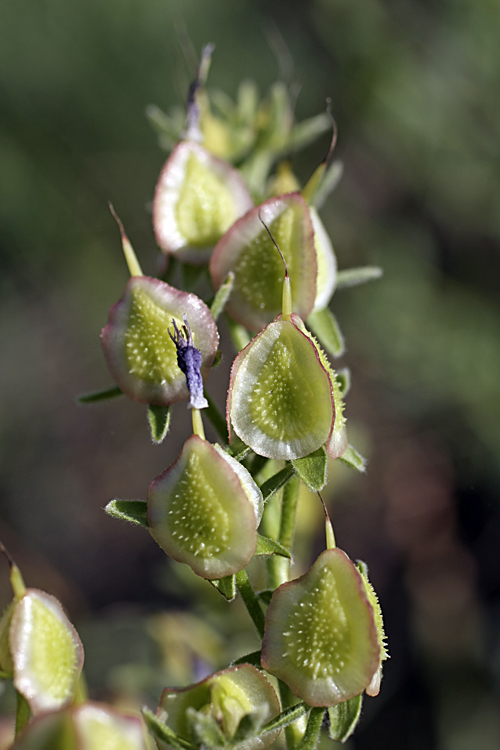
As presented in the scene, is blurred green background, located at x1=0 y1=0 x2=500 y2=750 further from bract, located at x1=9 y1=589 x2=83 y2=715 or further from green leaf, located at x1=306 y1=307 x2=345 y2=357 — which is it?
bract, located at x1=9 y1=589 x2=83 y2=715

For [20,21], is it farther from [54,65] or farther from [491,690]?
[491,690]

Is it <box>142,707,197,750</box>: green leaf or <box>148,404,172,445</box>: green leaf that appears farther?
<box>148,404,172,445</box>: green leaf

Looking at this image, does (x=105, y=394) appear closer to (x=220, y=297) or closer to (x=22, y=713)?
(x=220, y=297)

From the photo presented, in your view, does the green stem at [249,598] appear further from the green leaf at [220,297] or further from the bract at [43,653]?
the green leaf at [220,297]

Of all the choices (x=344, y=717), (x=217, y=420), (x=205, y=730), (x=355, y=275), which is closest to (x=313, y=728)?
(x=344, y=717)

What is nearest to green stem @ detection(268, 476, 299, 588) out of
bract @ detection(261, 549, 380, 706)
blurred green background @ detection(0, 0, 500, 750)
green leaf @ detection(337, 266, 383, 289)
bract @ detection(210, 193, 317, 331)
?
bract @ detection(261, 549, 380, 706)

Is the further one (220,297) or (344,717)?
(220,297)

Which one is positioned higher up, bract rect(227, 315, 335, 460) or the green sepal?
bract rect(227, 315, 335, 460)

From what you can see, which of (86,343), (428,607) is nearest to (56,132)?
(86,343)
